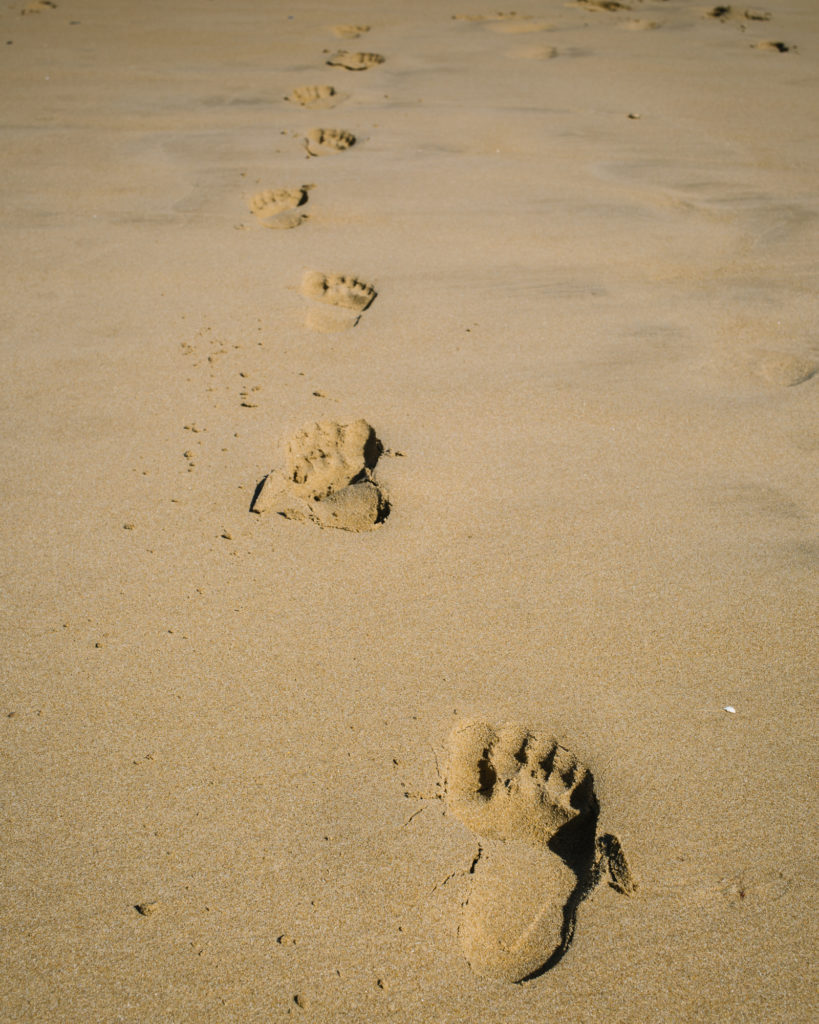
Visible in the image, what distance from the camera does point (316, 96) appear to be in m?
3.59

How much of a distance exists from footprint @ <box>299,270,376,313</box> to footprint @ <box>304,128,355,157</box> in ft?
3.55

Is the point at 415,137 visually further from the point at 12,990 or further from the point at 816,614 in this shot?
the point at 12,990

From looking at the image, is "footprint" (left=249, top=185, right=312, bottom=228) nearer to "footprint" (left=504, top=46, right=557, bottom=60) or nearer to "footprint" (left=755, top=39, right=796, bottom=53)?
"footprint" (left=504, top=46, right=557, bottom=60)

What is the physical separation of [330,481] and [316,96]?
2793mm

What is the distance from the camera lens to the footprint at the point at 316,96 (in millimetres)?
3521

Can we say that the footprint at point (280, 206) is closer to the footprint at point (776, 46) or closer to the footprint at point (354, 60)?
the footprint at point (354, 60)

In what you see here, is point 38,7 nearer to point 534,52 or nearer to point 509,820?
point 534,52

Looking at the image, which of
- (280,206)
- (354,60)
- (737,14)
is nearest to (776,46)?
(737,14)

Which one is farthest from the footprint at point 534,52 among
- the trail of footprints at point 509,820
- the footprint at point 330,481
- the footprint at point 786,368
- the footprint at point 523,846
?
the footprint at point 523,846

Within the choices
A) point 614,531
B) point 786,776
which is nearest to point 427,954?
point 786,776

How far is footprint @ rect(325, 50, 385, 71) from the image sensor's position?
388 cm

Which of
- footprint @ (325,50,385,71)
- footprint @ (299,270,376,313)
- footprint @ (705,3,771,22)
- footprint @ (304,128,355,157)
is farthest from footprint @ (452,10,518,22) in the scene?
footprint @ (299,270,376,313)

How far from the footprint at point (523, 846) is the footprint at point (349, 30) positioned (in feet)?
14.6

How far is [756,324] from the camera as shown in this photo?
223 centimetres
